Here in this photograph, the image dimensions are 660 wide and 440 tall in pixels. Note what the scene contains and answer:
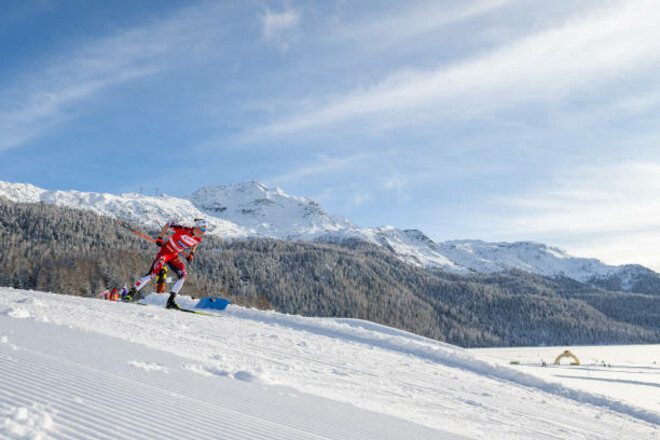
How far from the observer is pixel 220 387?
672cm

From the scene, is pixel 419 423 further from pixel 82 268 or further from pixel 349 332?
pixel 82 268

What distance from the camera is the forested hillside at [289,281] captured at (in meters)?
87.8

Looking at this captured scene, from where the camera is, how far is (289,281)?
131 m

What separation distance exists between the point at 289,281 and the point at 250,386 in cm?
12508

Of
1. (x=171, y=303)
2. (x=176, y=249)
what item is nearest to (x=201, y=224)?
(x=176, y=249)

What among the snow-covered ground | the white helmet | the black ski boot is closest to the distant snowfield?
the black ski boot

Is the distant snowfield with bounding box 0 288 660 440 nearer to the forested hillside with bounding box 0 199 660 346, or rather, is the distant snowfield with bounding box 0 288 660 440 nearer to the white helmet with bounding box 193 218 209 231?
the white helmet with bounding box 193 218 209 231

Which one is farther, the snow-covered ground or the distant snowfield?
the snow-covered ground

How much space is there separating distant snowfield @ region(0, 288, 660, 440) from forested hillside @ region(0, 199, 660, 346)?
65023 mm

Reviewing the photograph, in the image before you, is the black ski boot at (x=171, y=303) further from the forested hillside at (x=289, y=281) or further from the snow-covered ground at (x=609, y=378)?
the forested hillside at (x=289, y=281)

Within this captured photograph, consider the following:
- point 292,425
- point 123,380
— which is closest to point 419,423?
point 292,425

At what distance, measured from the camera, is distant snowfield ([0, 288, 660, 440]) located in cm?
481

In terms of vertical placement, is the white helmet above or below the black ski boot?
above

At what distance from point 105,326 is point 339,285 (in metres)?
139
